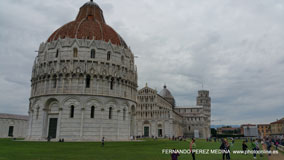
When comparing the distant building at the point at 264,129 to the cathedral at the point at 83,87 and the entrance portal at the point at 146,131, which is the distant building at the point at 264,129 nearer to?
the entrance portal at the point at 146,131

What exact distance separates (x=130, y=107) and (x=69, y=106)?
514 inches

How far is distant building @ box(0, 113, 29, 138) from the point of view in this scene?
243ft

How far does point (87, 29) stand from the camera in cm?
4875

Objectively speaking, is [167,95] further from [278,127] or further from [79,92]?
[79,92]

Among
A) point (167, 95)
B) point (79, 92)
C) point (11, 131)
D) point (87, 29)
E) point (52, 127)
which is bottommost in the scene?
point (11, 131)

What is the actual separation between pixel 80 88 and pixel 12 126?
49.7 metres

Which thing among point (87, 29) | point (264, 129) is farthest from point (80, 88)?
point (264, 129)

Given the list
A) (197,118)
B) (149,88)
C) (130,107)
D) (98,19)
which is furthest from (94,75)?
(197,118)

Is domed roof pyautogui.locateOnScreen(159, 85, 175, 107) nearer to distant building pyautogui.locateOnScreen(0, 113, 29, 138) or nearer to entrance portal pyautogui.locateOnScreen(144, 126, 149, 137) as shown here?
entrance portal pyautogui.locateOnScreen(144, 126, 149, 137)

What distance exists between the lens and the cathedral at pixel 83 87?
41.8 m

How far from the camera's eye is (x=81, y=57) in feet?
146

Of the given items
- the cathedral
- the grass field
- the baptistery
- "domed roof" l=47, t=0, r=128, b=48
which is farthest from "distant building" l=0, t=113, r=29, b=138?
the grass field

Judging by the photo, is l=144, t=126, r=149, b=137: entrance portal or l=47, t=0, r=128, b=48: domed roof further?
l=144, t=126, r=149, b=137: entrance portal

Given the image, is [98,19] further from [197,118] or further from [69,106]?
[197,118]
